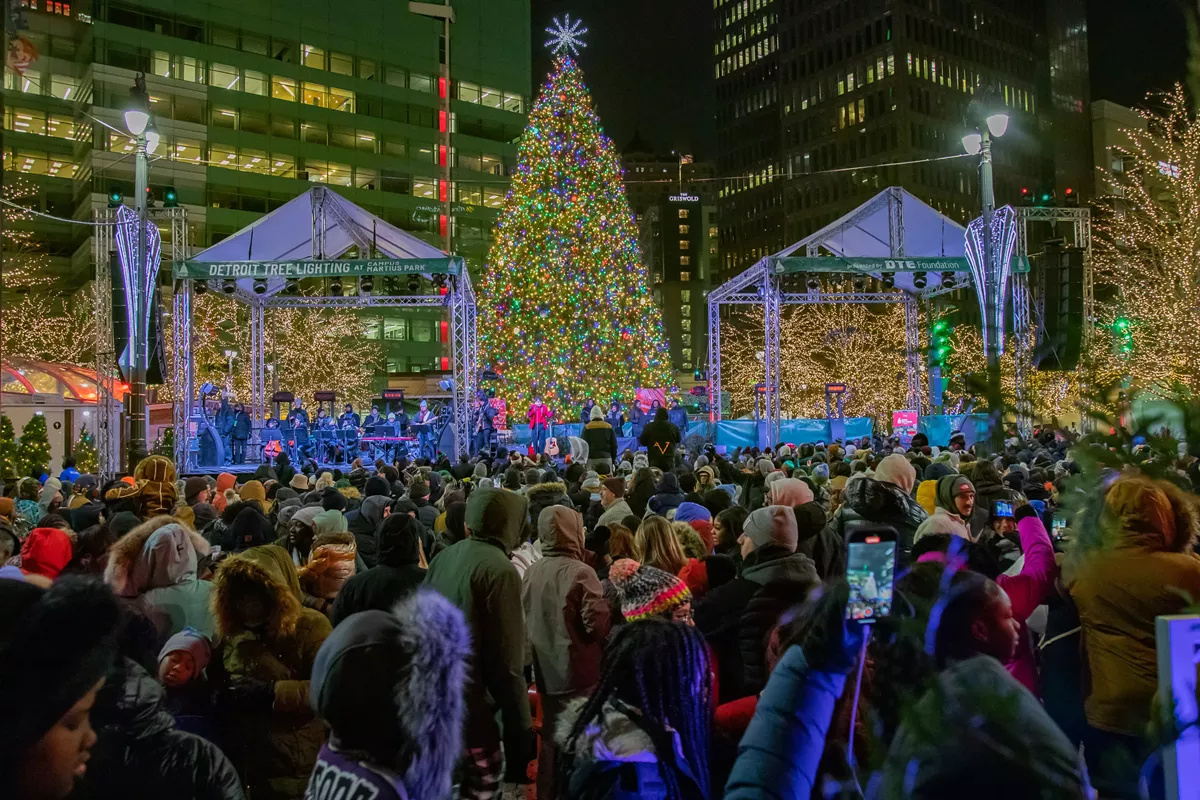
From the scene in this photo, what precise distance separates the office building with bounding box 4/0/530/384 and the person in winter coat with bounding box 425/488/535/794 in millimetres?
51235

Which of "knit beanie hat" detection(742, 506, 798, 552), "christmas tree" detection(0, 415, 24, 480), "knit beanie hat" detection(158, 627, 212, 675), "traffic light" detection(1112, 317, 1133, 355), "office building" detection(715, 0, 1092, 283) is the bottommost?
"christmas tree" detection(0, 415, 24, 480)

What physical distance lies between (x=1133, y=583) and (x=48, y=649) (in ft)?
9.98

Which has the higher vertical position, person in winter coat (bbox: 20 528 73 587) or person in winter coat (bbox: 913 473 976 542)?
person in winter coat (bbox: 913 473 976 542)

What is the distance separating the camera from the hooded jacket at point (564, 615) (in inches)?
162

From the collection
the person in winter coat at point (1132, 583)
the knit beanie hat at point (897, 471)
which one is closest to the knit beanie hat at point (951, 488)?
the knit beanie hat at point (897, 471)

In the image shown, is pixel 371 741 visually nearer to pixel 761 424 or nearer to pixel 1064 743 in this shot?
pixel 1064 743

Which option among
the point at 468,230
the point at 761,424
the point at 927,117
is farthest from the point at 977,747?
the point at 927,117

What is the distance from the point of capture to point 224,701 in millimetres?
3330

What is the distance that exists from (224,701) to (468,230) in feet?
227

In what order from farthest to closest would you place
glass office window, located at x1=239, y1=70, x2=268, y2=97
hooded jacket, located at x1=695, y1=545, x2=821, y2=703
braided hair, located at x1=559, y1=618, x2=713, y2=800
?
1. glass office window, located at x1=239, y1=70, x2=268, y2=97
2. hooded jacket, located at x1=695, y1=545, x2=821, y2=703
3. braided hair, located at x1=559, y1=618, x2=713, y2=800

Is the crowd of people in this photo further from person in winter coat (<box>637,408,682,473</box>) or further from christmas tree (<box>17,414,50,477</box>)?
christmas tree (<box>17,414,50,477</box>)

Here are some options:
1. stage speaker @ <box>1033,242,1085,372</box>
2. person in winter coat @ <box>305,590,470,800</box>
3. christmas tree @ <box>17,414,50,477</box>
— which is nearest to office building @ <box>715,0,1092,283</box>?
stage speaker @ <box>1033,242,1085,372</box>

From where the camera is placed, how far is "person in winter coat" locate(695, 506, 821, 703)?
3.60 meters

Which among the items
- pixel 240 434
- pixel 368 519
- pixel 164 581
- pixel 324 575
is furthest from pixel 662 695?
pixel 240 434
